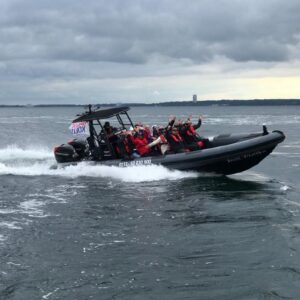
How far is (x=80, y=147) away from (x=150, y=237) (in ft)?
28.8

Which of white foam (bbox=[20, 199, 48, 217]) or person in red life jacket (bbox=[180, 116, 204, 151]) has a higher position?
person in red life jacket (bbox=[180, 116, 204, 151])

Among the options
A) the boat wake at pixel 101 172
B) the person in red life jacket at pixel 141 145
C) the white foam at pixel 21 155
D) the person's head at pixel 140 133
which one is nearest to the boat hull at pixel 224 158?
the boat wake at pixel 101 172

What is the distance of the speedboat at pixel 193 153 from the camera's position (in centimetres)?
1557

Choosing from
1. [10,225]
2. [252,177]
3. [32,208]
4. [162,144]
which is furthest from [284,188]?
[10,225]

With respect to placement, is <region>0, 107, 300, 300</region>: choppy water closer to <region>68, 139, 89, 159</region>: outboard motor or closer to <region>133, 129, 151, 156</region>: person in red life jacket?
<region>133, 129, 151, 156</region>: person in red life jacket

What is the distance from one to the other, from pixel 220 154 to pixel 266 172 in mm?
3418

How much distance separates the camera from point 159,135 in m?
16.9

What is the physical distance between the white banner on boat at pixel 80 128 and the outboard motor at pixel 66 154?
1.87 feet

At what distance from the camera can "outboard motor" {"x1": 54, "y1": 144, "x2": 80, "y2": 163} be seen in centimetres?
1767

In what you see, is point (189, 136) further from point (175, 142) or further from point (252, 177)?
point (252, 177)

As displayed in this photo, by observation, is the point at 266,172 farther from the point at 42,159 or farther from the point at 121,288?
the point at 121,288

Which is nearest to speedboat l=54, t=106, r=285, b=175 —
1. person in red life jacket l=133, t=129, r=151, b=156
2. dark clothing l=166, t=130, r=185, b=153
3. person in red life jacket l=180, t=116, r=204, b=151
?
person in red life jacket l=133, t=129, r=151, b=156

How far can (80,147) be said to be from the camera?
17.9 m

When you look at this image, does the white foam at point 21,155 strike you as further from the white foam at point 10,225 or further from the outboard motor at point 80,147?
the white foam at point 10,225
